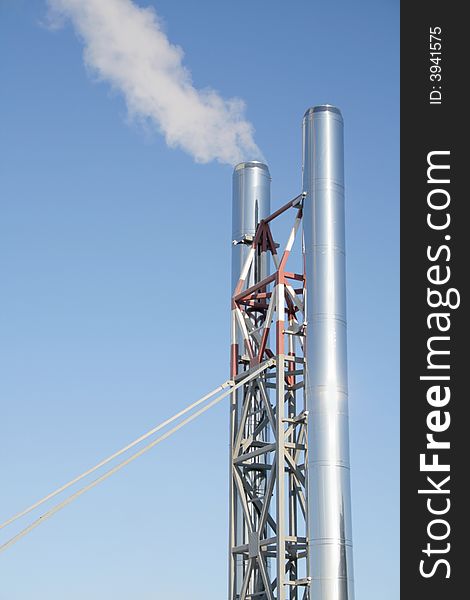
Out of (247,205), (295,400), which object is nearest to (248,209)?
(247,205)

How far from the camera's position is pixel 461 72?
2189 centimetres

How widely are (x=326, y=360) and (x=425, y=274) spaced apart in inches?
145

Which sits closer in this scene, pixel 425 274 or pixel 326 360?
pixel 425 274

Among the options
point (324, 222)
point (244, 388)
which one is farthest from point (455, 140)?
point (244, 388)

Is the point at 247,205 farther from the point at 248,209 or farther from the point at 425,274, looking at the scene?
the point at 425,274

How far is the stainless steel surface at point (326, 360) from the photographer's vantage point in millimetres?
22547

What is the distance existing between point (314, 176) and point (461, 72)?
4.53m

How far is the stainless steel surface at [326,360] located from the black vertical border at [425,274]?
3031 millimetres

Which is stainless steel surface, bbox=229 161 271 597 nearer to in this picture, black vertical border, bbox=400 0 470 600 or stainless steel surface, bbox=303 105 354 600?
stainless steel surface, bbox=303 105 354 600

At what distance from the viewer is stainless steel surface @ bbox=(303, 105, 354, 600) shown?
22.5 metres

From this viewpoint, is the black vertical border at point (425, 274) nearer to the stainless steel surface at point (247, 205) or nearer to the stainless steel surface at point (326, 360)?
the stainless steel surface at point (326, 360)

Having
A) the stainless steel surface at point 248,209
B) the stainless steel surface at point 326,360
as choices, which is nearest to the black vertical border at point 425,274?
the stainless steel surface at point 326,360

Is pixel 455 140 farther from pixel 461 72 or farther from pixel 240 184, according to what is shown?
pixel 240 184

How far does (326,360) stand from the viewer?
23.8 m
